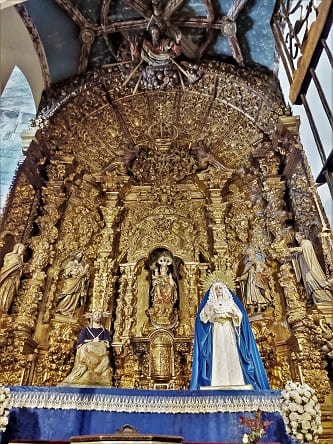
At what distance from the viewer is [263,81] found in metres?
7.54

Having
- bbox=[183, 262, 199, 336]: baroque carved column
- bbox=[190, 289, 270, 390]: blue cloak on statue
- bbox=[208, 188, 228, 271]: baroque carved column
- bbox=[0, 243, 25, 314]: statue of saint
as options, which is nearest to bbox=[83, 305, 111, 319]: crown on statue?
bbox=[0, 243, 25, 314]: statue of saint

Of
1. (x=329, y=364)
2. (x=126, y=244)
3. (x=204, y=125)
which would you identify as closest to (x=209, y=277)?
(x=126, y=244)

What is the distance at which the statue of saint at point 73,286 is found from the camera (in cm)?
599

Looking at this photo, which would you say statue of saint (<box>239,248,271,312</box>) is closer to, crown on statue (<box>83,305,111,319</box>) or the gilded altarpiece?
the gilded altarpiece

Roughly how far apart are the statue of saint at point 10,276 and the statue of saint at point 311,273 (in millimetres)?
4421

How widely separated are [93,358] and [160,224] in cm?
308

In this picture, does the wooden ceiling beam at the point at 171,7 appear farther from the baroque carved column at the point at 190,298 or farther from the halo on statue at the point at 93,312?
the halo on statue at the point at 93,312

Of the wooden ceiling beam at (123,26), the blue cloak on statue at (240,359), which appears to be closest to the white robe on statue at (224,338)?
the blue cloak on statue at (240,359)

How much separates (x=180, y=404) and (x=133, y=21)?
24.6ft

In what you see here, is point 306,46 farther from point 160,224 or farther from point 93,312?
point 93,312

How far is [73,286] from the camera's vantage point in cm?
618

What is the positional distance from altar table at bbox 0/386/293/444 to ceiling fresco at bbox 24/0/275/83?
262 inches

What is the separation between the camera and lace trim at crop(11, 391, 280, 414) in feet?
11.2

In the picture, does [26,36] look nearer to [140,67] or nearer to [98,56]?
[98,56]
